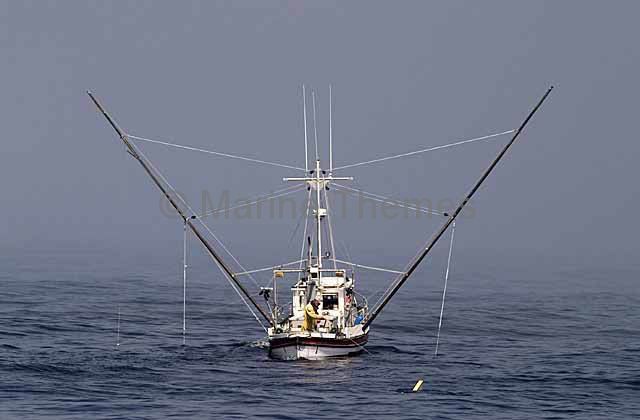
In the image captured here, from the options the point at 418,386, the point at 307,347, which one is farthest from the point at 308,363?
the point at 418,386

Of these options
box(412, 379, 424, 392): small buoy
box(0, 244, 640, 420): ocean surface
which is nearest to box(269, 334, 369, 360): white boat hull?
Answer: box(0, 244, 640, 420): ocean surface

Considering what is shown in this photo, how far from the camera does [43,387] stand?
5516cm

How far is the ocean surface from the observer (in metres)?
51.8

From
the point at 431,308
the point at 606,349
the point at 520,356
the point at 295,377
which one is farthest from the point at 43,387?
the point at 431,308

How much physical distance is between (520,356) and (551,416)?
804 inches

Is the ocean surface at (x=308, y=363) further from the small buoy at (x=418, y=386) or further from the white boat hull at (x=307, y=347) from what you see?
the white boat hull at (x=307, y=347)

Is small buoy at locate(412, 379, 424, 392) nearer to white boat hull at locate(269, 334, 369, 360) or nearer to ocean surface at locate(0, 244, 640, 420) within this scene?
ocean surface at locate(0, 244, 640, 420)

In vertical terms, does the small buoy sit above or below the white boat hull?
below

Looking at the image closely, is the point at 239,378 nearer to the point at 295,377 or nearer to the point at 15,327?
the point at 295,377

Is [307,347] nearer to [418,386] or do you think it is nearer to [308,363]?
[308,363]

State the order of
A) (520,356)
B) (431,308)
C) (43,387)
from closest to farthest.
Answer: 1. (43,387)
2. (520,356)
3. (431,308)

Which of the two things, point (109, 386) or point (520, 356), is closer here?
point (109, 386)

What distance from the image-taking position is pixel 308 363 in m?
64.4

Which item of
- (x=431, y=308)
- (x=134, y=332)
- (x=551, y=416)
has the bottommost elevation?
(x=551, y=416)
